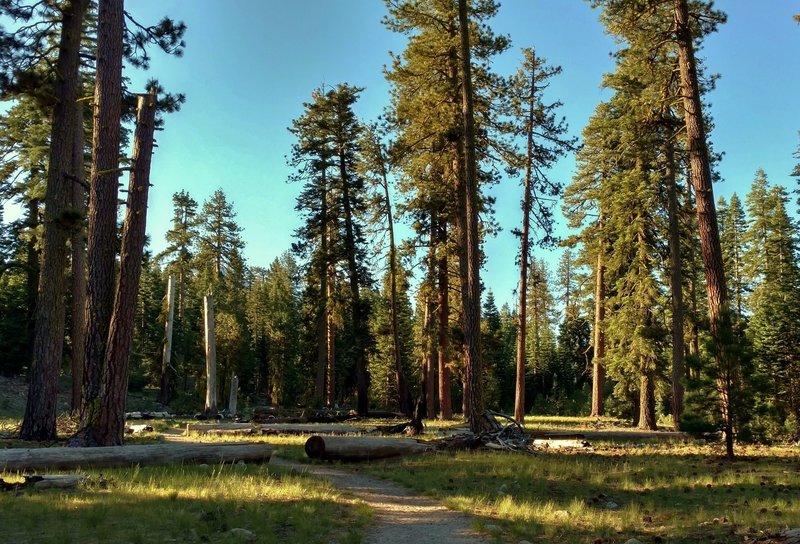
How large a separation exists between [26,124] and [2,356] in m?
17.6

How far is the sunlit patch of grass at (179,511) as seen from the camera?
5.64m

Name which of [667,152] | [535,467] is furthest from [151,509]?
[667,152]

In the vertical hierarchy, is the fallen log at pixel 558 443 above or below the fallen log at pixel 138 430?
above

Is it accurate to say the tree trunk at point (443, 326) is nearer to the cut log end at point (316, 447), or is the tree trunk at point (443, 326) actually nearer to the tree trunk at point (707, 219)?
the tree trunk at point (707, 219)

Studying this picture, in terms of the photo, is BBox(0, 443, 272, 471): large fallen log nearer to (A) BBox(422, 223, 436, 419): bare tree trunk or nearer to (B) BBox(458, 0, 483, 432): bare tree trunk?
(B) BBox(458, 0, 483, 432): bare tree trunk

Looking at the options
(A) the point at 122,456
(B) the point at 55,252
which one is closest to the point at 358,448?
(A) the point at 122,456

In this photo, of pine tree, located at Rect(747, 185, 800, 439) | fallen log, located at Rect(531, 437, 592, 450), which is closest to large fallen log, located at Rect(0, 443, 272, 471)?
fallen log, located at Rect(531, 437, 592, 450)

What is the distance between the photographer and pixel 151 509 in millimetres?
6344

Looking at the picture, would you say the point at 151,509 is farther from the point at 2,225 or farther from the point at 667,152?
the point at 2,225

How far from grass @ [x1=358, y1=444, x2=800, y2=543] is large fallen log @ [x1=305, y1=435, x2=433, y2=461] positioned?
391mm

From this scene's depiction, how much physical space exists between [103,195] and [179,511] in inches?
305

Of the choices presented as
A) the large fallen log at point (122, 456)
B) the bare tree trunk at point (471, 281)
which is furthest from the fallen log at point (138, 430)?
the bare tree trunk at point (471, 281)

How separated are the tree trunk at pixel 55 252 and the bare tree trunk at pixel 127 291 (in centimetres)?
224

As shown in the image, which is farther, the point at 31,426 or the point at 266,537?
the point at 31,426
